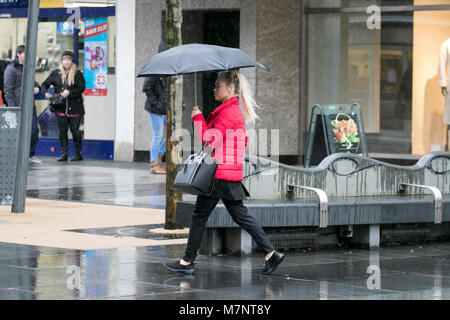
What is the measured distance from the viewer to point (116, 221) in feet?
39.4

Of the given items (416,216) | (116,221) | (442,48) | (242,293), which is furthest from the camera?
(442,48)

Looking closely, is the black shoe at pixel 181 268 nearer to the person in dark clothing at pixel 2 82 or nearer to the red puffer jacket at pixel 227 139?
the red puffer jacket at pixel 227 139

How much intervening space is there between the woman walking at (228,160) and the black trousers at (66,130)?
12.0 m

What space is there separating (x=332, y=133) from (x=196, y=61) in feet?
16.5

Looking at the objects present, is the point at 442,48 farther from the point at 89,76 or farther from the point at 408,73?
the point at 89,76

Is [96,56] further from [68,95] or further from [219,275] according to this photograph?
[219,275]

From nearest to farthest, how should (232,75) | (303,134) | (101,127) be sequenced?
1. (232,75)
2. (303,134)
3. (101,127)

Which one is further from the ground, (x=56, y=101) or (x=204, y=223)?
(x=56, y=101)

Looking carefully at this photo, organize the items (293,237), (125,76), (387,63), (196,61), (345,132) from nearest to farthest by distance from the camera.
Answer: (196,61), (293,237), (345,132), (387,63), (125,76)

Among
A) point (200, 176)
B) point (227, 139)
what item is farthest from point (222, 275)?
point (227, 139)

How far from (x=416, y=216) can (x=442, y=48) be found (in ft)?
27.2

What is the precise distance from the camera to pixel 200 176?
8367 mm

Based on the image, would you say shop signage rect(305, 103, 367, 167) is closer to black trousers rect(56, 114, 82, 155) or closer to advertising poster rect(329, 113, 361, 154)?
advertising poster rect(329, 113, 361, 154)

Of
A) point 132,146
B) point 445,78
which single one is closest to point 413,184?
point 445,78
